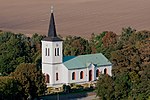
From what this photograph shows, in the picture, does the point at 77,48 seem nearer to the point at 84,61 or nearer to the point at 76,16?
the point at 84,61

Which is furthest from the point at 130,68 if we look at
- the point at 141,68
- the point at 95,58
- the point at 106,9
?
the point at 106,9

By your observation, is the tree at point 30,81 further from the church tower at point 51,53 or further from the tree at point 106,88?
the church tower at point 51,53

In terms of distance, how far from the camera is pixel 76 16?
121 meters

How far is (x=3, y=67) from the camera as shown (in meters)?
73.8

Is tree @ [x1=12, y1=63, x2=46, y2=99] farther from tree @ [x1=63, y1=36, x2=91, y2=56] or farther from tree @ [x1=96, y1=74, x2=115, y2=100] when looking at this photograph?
tree @ [x1=63, y1=36, x2=91, y2=56]

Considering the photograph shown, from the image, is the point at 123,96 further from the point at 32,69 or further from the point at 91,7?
the point at 91,7

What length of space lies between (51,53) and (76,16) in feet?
168

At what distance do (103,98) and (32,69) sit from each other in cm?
702

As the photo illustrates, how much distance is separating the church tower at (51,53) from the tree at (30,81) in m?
7.03

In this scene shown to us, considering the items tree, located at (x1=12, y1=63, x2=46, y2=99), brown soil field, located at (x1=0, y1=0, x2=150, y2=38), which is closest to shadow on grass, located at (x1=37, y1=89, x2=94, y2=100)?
tree, located at (x1=12, y1=63, x2=46, y2=99)

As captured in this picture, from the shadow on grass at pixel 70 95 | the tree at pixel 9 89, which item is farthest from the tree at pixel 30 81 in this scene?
the shadow on grass at pixel 70 95

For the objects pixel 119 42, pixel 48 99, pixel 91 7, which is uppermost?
pixel 91 7

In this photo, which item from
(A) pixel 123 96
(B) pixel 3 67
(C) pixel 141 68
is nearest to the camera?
(A) pixel 123 96

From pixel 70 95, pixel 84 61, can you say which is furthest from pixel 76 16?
pixel 70 95
